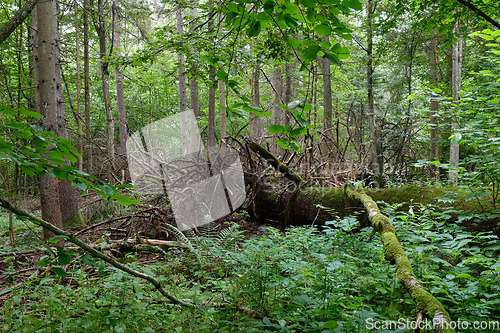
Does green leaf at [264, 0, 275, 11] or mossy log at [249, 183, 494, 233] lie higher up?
green leaf at [264, 0, 275, 11]

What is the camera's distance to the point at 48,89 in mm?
4531

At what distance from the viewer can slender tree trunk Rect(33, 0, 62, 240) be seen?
4391 millimetres

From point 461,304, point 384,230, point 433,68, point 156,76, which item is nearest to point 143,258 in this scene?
point 384,230

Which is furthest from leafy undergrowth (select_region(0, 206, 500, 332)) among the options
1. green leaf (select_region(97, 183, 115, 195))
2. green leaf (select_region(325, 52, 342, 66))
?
green leaf (select_region(325, 52, 342, 66))

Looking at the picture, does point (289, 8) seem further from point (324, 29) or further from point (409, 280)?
point (409, 280)

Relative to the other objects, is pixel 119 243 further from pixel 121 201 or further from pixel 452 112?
pixel 452 112

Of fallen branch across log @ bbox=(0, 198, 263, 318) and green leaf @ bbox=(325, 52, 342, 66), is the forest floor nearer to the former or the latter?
fallen branch across log @ bbox=(0, 198, 263, 318)

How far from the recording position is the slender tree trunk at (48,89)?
14.4ft

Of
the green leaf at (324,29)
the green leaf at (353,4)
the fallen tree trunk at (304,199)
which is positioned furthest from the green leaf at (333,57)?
the fallen tree trunk at (304,199)

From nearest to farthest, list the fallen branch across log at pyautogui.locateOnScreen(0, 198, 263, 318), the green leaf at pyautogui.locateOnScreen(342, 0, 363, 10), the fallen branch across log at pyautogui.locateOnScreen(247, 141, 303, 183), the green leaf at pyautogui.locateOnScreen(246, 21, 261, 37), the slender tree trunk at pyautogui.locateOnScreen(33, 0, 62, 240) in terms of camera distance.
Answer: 1. the green leaf at pyautogui.locateOnScreen(342, 0, 363, 10)
2. the fallen branch across log at pyautogui.locateOnScreen(0, 198, 263, 318)
3. the green leaf at pyautogui.locateOnScreen(246, 21, 261, 37)
4. the slender tree trunk at pyautogui.locateOnScreen(33, 0, 62, 240)
5. the fallen branch across log at pyautogui.locateOnScreen(247, 141, 303, 183)

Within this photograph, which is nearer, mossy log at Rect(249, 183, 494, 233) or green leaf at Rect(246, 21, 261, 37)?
green leaf at Rect(246, 21, 261, 37)

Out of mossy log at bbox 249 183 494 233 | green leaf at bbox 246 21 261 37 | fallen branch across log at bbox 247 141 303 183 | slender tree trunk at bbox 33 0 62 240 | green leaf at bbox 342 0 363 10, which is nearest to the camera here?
green leaf at bbox 342 0 363 10

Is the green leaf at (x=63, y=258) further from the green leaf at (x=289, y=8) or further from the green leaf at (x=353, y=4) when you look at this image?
the green leaf at (x=353, y=4)

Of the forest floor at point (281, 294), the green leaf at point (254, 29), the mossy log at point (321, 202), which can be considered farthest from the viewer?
the mossy log at point (321, 202)
